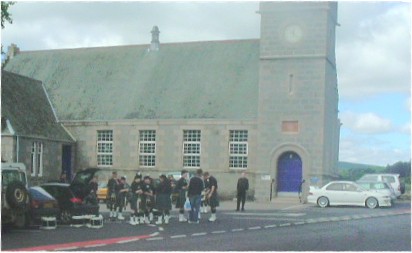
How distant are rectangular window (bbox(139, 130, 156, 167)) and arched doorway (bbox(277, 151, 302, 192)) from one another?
6.06 m

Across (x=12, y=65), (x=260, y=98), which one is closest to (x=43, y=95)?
(x=12, y=65)

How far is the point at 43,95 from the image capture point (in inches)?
1278

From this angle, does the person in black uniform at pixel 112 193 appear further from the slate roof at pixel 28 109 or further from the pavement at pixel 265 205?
the slate roof at pixel 28 109

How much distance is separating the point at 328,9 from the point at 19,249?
62.6 feet

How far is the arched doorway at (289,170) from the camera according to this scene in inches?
1518

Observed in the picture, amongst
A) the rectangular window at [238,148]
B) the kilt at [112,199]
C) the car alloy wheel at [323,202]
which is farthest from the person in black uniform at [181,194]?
the rectangular window at [238,148]

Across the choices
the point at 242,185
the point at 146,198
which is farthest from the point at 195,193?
the point at 242,185

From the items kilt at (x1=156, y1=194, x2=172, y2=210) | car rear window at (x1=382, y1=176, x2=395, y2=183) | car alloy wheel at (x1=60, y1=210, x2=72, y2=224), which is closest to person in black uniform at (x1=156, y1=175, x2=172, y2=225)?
kilt at (x1=156, y1=194, x2=172, y2=210)

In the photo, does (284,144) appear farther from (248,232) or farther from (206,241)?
(206,241)

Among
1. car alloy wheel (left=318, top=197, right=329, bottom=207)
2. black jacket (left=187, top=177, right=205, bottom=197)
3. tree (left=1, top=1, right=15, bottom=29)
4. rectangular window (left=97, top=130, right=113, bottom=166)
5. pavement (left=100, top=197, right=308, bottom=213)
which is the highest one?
tree (left=1, top=1, right=15, bottom=29)

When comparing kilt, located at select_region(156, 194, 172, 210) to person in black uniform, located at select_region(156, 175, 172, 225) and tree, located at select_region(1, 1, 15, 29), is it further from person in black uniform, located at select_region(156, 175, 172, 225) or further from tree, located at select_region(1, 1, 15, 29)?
tree, located at select_region(1, 1, 15, 29)

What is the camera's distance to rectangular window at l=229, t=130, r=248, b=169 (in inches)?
1463

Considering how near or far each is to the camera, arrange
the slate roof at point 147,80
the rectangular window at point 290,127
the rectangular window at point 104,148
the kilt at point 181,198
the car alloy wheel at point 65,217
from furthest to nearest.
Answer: the rectangular window at point 290,127 → the rectangular window at point 104,148 → the slate roof at point 147,80 → the kilt at point 181,198 → the car alloy wheel at point 65,217

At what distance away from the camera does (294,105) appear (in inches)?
1502
